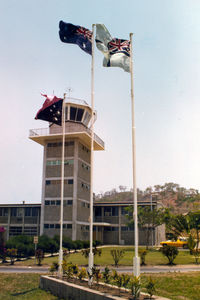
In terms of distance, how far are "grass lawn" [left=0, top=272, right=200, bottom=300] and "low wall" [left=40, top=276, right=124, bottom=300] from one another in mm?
365

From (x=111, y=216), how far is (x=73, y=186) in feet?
42.8

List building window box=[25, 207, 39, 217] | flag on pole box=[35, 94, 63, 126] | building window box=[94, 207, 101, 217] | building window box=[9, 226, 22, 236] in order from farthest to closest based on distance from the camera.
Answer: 1. building window box=[94, 207, 101, 217]
2. building window box=[9, 226, 22, 236]
3. building window box=[25, 207, 39, 217]
4. flag on pole box=[35, 94, 63, 126]

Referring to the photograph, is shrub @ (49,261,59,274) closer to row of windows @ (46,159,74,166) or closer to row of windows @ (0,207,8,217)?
row of windows @ (46,159,74,166)

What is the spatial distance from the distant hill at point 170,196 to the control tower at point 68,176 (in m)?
67.2

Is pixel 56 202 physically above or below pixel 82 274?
above

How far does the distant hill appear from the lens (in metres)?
120

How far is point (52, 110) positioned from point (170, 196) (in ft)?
405

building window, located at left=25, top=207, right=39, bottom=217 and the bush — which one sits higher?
building window, located at left=25, top=207, right=39, bottom=217

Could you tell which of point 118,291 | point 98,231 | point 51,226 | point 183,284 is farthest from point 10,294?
point 98,231

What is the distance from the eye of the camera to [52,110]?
23.5 m

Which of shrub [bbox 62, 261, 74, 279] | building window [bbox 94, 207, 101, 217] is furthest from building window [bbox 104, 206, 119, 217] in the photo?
shrub [bbox 62, 261, 74, 279]

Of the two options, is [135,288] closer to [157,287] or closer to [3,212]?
[157,287]

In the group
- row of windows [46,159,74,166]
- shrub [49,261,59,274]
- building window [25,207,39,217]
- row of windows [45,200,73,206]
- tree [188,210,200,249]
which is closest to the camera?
shrub [49,261,59,274]

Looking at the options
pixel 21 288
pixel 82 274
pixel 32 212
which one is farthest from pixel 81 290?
pixel 32 212
